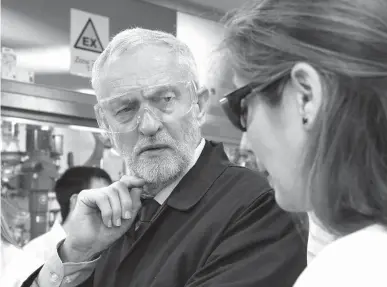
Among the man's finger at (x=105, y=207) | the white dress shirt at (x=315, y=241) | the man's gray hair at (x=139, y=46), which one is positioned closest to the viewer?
the white dress shirt at (x=315, y=241)

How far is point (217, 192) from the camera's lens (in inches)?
58.8

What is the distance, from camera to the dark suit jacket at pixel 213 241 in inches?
48.8

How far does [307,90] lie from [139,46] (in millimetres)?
925

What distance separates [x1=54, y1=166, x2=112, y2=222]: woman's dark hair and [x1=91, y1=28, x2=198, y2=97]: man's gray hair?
227cm

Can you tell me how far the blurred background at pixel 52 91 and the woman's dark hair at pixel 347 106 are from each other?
7.61 feet

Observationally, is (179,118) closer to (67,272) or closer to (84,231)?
(84,231)

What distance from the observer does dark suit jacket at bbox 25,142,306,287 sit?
1.24 metres

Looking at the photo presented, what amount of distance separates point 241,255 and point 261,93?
1.70ft

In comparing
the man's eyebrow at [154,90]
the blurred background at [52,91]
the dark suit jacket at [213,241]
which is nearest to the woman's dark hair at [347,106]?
the dark suit jacket at [213,241]

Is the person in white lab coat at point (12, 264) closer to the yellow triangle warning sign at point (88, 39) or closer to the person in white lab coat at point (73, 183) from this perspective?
the person in white lab coat at point (73, 183)

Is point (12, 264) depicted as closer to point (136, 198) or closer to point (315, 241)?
point (136, 198)

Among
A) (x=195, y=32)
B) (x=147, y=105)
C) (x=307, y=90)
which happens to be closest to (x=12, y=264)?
(x=147, y=105)

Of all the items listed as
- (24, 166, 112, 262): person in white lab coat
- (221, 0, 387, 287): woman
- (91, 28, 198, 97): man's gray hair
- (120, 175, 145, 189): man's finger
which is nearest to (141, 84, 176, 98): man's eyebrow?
(91, 28, 198, 97): man's gray hair

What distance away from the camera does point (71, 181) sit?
393cm
